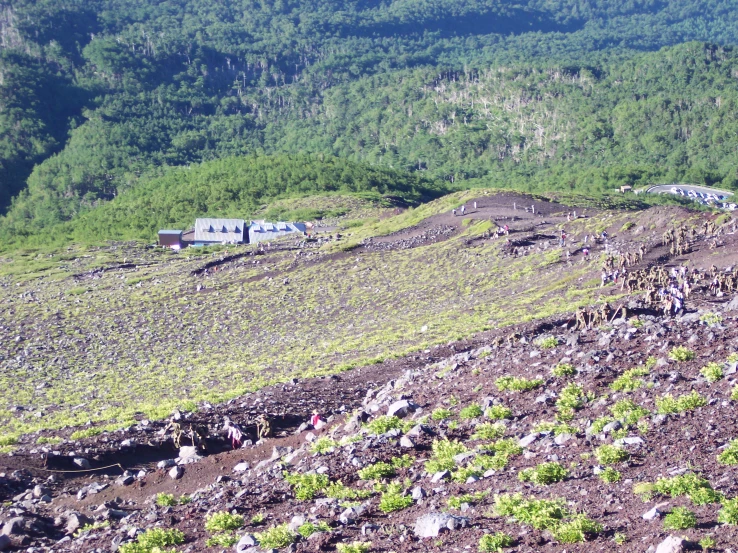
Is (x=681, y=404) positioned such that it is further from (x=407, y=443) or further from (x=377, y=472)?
(x=377, y=472)

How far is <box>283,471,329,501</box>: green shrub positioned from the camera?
12.9 metres

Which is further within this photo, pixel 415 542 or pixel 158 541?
pixel 158 541

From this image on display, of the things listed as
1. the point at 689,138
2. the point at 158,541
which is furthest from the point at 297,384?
the point at 689,138

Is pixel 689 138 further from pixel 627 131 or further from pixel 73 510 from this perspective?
pixel 73 510

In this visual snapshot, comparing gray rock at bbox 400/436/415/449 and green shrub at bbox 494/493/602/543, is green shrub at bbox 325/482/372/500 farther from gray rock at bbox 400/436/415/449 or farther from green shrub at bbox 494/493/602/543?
green shrub at bbox 494/493/602/543

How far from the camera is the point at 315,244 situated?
205 feet

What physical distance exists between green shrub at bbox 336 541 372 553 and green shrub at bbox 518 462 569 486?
2340 mm

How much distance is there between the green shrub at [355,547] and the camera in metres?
10.6

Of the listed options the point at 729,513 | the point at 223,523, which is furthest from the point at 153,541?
the point at 729,513

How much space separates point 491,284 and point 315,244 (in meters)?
22.9

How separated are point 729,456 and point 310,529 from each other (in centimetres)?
498

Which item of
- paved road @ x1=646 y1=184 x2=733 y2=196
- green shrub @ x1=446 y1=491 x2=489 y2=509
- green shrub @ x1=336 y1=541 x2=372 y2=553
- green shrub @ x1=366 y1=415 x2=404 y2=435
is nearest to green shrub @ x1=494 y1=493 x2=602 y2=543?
green shrub @ x1=446 y1=491 x2=489 y2=509

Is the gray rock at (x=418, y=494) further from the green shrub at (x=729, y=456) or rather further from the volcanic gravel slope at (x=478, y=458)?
the green shrub at (x=729, y=456)

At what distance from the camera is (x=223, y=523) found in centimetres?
1227
